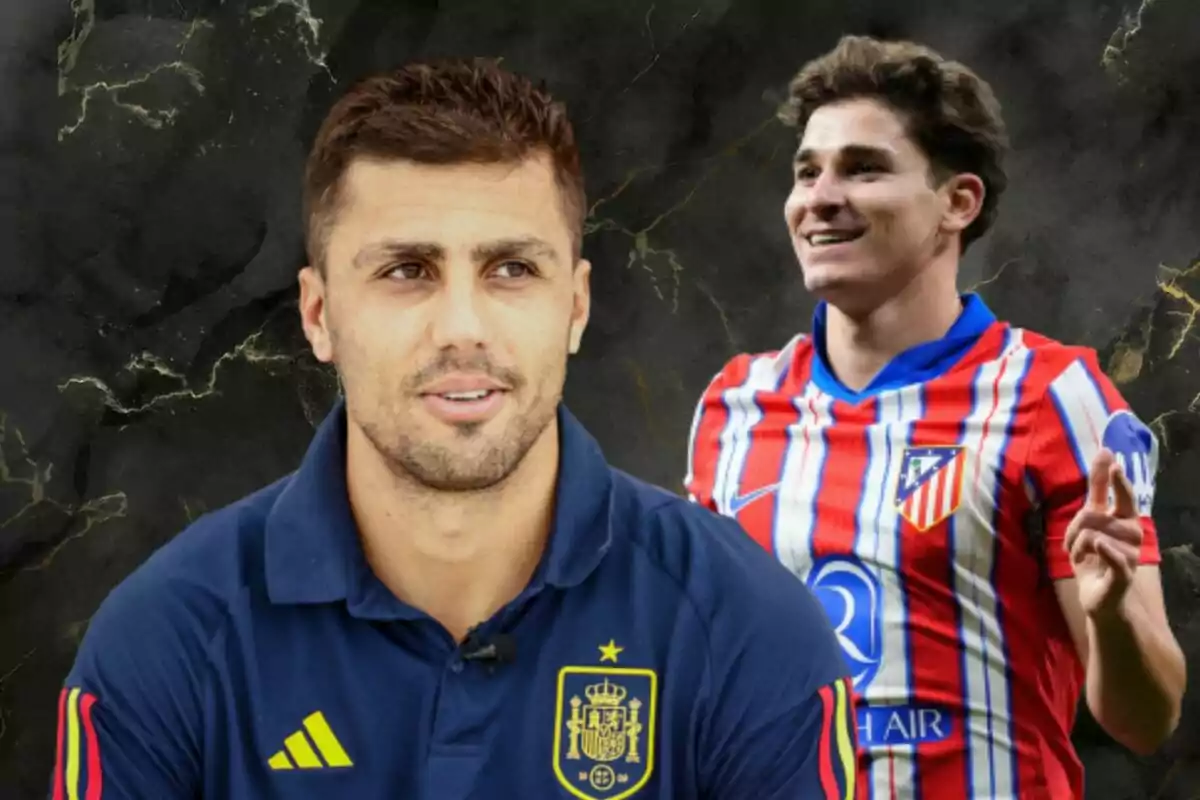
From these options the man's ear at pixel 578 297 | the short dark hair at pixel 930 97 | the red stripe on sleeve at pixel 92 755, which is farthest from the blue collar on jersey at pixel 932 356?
the red stripe on sleeve at pixel 92 755

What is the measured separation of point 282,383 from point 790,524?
60 cm

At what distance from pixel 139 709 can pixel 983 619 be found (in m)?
0.82

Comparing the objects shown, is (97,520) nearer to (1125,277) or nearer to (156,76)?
(156,76)

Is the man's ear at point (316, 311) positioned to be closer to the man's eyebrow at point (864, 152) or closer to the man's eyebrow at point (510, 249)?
the man's eyebrow at point (510, 249)

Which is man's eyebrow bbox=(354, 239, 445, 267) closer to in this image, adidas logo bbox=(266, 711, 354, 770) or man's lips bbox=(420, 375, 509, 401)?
man's lips bbox=(420, 375, 509, 401)

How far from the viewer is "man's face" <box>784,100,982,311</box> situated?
1499mm

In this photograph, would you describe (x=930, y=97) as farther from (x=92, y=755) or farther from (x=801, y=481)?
(x=92, y=755)

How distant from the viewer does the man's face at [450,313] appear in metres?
0.98

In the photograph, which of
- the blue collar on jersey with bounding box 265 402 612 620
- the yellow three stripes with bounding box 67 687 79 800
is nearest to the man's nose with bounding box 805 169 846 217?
the blue collar on jersey with bounding box 265 402 612 620

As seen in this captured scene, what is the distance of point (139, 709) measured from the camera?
94cm

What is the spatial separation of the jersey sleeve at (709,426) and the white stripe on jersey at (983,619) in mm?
285

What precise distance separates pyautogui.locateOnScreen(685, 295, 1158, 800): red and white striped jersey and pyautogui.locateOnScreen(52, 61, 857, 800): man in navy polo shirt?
378 millimetres

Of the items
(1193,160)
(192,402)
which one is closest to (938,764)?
(1193,160)

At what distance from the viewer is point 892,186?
1.50 metres
